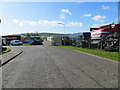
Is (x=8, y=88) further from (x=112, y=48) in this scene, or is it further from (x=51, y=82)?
(x=112, y=48)

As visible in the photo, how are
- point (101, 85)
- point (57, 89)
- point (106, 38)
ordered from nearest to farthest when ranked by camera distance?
point (57, 89), point (101, 85), point (106, 38)

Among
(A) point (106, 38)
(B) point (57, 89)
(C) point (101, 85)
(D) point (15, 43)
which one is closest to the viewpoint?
(B) point (57, 89)

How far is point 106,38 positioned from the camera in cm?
1742

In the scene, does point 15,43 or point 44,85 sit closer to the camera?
point 44,85

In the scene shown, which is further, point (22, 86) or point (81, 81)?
point (81, 81)

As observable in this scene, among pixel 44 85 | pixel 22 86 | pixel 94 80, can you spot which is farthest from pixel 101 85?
pixel 22 86

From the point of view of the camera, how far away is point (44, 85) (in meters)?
5.10

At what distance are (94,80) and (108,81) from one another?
1.72 feet

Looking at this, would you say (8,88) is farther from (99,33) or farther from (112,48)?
(99,33)

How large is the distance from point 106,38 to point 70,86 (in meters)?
13.7

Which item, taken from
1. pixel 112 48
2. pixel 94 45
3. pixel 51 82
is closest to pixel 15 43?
pixel 94 45

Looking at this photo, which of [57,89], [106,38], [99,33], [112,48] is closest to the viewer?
[57,89]

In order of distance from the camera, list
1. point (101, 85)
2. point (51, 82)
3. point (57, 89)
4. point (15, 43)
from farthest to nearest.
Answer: point (15, 43) < point (51, 82) < point (101, 85) < point (57, 89)

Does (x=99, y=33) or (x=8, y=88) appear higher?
(x=99, y=33)
